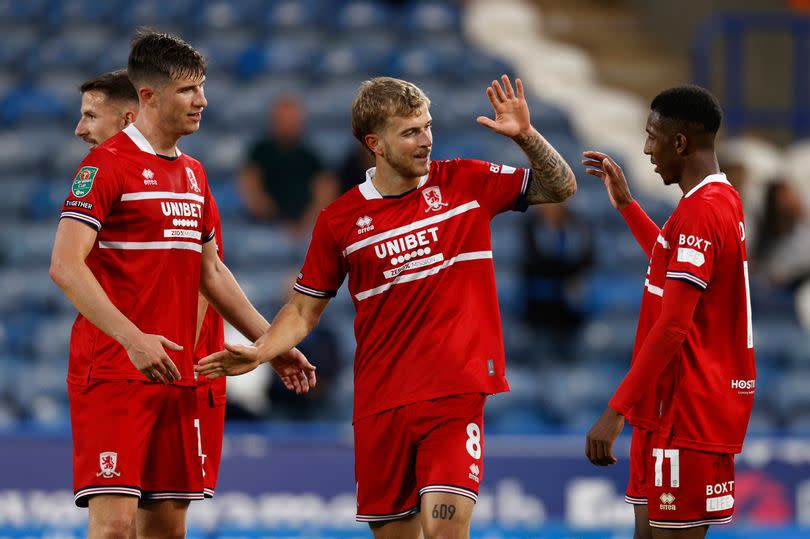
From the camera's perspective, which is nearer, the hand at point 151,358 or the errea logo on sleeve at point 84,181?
the hand at point 151,358

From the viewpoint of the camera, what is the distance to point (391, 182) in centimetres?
549

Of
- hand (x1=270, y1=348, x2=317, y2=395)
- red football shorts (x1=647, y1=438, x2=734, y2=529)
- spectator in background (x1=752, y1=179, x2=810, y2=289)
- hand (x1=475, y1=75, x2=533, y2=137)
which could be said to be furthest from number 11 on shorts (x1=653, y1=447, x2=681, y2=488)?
spectator in background (x1=752, y1=179, x2=810, y2=289)

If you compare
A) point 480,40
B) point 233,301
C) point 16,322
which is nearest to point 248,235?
point 16,322

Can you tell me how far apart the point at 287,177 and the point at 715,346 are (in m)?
6.26

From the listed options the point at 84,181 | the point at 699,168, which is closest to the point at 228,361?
the point at 84,181

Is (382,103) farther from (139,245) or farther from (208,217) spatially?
(139,245)

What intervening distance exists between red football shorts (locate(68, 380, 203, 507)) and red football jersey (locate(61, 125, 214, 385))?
8 cm

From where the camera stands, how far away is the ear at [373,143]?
544cm

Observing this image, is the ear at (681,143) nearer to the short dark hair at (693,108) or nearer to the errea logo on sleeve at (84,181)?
the short dark hair at (693,108)

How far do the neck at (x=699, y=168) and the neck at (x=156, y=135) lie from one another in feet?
6.79

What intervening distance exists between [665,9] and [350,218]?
9771 millimetres

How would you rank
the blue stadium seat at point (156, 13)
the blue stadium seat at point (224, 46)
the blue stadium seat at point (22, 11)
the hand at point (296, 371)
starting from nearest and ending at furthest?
the hand at point (296, 371) < the blue stadium seat at point (224, 46) < the blue stadium seat at point (156, 13) < the blue stadium seat at point (22, 11)

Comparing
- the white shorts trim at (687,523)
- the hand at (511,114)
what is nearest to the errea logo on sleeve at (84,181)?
the hand at (511,114)

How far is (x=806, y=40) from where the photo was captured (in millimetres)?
12719
